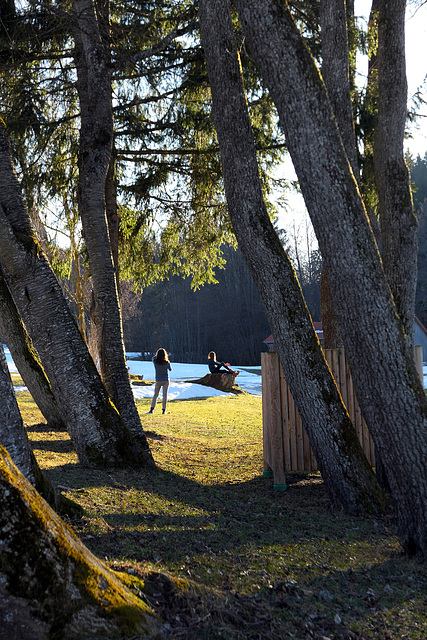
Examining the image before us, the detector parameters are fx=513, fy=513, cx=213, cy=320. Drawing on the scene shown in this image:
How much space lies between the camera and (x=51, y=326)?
17.4 ft

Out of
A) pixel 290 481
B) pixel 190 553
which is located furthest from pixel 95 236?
pixel 190 553

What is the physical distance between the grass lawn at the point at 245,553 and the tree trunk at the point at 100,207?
1.10 m

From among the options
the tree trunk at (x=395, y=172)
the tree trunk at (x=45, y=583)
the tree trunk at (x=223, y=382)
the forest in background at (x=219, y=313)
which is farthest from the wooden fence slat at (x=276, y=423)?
the forest in background at (x=219, y=313)

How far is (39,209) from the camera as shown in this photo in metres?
9.77

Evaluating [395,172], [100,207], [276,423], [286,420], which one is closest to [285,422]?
[286,420]

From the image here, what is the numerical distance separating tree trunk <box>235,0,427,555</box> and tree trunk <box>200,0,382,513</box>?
2.38 feet

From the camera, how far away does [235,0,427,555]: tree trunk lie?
410 centimetres

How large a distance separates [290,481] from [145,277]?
19.1 feet

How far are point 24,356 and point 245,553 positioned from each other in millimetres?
5404

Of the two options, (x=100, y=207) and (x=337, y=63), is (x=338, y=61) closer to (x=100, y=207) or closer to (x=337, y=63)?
(x=337, y=63)

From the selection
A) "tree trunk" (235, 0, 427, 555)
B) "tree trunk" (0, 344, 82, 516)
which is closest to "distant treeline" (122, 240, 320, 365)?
"tree trunk" (235, 0, 427, 555)

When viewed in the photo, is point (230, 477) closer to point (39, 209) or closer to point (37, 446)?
point (37, 446)

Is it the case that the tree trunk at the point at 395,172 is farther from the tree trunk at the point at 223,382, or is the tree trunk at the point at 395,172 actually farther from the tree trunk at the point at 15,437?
the tree trunk at the point at 223,382

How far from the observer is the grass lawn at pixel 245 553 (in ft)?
8.58
